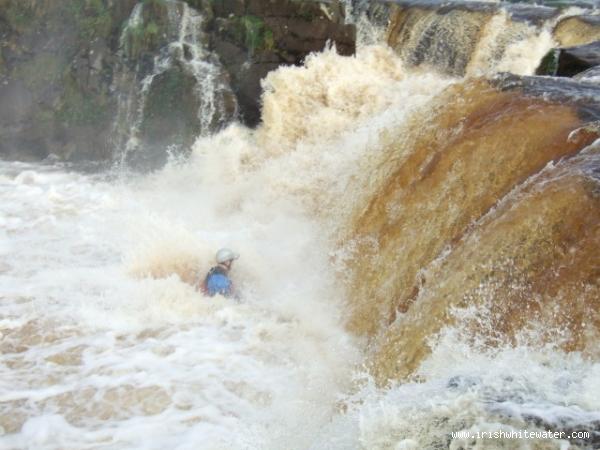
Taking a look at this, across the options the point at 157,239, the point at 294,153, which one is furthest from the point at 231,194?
the point at 157,239

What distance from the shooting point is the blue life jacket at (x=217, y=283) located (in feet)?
18.1

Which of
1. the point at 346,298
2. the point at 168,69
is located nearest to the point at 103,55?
the point at 168,69

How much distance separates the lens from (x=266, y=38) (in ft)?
31.2

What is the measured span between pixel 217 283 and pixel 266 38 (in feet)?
17.3

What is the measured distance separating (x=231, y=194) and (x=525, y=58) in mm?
4566

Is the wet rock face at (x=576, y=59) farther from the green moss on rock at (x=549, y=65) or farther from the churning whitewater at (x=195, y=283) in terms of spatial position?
the churning whitewater at (x=195, y=283)

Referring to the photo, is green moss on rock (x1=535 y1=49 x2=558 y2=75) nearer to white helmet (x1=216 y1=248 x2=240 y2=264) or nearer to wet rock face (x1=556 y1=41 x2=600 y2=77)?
wet rock face (x1=556 y1=41 x2=600 y2=77)

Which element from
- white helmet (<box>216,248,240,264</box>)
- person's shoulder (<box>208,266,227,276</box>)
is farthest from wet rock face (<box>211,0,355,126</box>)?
person's shoulder (<box>208,266,227,276</box>)

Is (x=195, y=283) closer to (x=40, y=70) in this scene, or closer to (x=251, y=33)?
(x=251, y=33)

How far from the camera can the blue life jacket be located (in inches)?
217

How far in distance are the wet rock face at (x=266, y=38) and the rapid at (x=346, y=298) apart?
1.82 metres

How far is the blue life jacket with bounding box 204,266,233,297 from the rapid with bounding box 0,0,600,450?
0.10 m

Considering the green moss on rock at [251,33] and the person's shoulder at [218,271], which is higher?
the green moss on rock at [251,33]

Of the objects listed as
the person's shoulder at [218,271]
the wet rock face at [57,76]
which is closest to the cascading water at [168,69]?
the wet rock face at [57,76]
